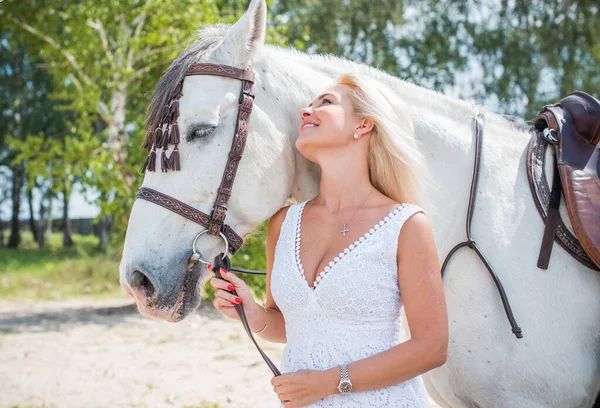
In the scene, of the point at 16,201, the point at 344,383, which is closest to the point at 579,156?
the point at 344,383

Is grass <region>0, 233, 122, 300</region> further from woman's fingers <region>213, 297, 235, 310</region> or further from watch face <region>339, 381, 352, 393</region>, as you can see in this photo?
watch face <region>339, 381, 352, 393</region>

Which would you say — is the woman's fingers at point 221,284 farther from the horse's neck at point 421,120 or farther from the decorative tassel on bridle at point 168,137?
the horse's neck at point 421,120

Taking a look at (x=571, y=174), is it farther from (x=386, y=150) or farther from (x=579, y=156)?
(x=386, y=150)

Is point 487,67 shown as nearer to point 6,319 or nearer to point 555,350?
point 6,319

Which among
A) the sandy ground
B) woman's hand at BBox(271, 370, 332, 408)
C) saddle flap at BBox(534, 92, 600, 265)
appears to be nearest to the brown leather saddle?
saddle flap at BBox(534, 92, 600, 265)

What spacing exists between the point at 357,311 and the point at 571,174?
1.03 metres

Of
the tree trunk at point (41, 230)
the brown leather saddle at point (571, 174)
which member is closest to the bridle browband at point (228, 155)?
the brown leather saddle at point (571, 174)

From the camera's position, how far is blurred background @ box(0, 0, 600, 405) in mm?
8469

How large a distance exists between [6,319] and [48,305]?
1551mm

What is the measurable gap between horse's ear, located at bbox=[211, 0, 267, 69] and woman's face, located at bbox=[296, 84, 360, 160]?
46 cm

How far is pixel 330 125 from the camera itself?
5.75 ft

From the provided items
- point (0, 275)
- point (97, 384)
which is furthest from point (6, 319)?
point (0, 275)

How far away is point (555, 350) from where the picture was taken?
1866mm

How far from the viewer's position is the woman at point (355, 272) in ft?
5.00
